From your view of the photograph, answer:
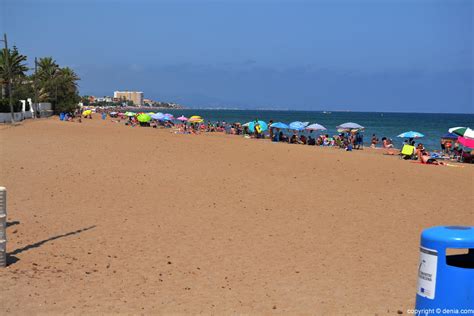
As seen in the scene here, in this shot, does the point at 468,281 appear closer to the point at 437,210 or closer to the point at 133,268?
the point at 133,268

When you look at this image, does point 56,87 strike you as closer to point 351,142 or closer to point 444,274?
point 351,142

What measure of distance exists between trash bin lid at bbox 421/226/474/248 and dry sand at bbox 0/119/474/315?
2399 millimetres

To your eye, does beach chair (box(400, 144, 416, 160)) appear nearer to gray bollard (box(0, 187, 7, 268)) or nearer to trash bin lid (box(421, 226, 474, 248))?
gray bollard (box(0, 187, 7, 268))

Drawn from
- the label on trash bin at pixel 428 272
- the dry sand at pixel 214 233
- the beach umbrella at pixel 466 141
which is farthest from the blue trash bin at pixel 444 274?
the beach umbrella at pixel 466 141

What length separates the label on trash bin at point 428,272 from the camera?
3.01 meters

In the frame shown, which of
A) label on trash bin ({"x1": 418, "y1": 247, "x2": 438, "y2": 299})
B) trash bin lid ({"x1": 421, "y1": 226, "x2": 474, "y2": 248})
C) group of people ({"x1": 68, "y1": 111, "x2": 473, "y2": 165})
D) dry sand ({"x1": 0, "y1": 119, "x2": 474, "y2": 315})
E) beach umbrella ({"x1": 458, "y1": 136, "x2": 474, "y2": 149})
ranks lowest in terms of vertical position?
group of people ({"x1": 68, "y1": 111, "x2": 473, "y2": 165})

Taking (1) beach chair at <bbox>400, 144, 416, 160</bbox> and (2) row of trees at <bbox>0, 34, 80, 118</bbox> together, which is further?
(2) row of trees at <bbox>0, 34, 80, 118</bbox>

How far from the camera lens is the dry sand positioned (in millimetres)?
5562

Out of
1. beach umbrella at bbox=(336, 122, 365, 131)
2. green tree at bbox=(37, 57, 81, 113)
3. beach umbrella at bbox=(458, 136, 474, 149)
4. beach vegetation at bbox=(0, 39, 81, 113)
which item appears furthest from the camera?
green tree at bbox=(37, 57, 81, 113)

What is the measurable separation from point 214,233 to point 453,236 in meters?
5.70

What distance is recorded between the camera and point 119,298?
214 inches

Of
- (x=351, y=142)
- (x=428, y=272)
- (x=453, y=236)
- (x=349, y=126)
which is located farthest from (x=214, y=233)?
(x=349, y=126)

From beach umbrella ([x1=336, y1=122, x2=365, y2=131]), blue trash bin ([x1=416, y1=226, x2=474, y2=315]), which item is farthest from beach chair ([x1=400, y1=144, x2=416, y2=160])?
blue trash bin ([x1=416, y1=226, x2=474, y2=315])

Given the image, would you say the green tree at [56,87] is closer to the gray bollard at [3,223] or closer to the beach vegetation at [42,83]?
the beach vegetation at [42,83]
